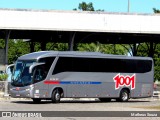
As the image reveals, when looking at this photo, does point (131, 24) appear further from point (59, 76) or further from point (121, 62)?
point (59, 76)

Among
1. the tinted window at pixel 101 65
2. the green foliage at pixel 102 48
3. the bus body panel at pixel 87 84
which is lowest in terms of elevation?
the bus body panel at pixel 87 84

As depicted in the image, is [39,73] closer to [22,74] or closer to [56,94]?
[22,74]

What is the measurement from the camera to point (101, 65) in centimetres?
3331

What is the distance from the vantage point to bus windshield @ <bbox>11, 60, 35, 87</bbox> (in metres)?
30.6

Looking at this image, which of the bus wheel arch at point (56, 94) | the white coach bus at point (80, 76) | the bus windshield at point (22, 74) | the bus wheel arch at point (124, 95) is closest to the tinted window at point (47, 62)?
the white coach bus at point (80, 76)

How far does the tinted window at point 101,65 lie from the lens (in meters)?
31.4

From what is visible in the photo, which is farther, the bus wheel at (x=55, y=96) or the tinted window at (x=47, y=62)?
the bus wheel at (x=55, y=96)

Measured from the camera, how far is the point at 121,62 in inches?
1357

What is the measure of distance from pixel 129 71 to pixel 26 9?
13.4m

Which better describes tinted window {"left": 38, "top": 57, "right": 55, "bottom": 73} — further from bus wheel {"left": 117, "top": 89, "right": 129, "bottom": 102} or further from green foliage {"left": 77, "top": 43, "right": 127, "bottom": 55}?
green foliage {"left": 77, "top": 43, "right": 127, "bottom": 55}

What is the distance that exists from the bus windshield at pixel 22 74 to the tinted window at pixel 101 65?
1.53m

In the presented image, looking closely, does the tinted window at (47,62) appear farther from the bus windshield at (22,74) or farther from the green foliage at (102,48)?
the green foliage at (102,48)

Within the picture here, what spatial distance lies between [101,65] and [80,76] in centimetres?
170

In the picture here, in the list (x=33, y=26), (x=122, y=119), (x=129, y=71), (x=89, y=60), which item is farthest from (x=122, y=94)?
(x=122, y=119)
